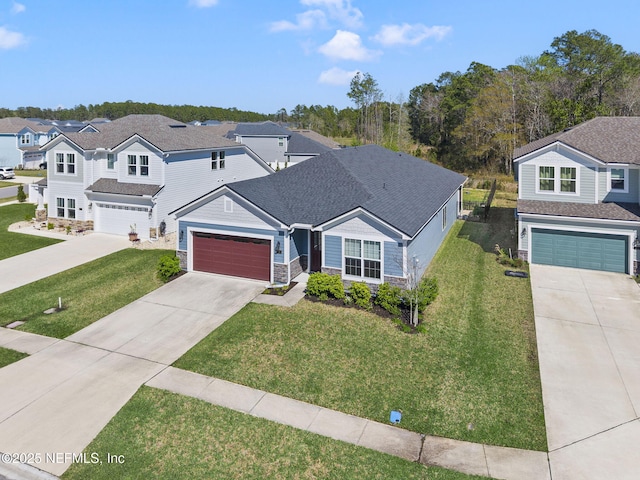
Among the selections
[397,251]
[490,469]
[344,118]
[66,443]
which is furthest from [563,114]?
Result: [344,118]

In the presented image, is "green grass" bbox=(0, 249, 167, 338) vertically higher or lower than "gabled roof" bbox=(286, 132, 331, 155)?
lower

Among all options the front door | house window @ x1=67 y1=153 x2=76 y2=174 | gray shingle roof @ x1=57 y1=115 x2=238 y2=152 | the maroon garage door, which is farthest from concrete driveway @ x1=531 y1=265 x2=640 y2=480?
house window @ x1=67 y1=153 x2=76 y2=174

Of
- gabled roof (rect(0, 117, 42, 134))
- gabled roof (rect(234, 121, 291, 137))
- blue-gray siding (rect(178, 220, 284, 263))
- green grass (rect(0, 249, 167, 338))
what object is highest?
gabled roof (rect(0, 117, 42, 134))

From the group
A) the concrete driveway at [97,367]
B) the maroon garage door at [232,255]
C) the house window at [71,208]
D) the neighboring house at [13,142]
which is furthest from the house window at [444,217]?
the neighboring house at [13,142]

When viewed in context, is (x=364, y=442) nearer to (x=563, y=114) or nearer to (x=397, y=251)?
(x=397, y=251)

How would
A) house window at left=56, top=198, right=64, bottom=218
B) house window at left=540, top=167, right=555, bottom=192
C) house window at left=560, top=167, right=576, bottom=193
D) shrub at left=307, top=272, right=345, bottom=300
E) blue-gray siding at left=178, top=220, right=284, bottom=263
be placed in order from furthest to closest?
house window at left=56, top=198, right=64, bottom=218 → house window at left=540, top=167, right=555, bottom=192 → house window at left=560, top=167, right=576, bottom=193 → blue-gray siding at left=178, top=220, right=284, bottom=263 → shrub at left=307, top=272, right=345, bottom=300

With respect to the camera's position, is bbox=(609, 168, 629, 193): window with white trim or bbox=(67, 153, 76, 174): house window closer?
bbox=(609, 168, 629, 193): window with white trim

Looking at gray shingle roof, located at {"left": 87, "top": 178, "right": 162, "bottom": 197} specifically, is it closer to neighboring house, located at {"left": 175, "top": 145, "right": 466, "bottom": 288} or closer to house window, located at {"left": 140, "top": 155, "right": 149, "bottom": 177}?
house window, located at {"left": 140, "top": 155, "right": 149, "bottom": 177}

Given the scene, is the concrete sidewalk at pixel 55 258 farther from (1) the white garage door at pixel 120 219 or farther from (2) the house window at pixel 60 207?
(2) the house window at pixel 60 207
